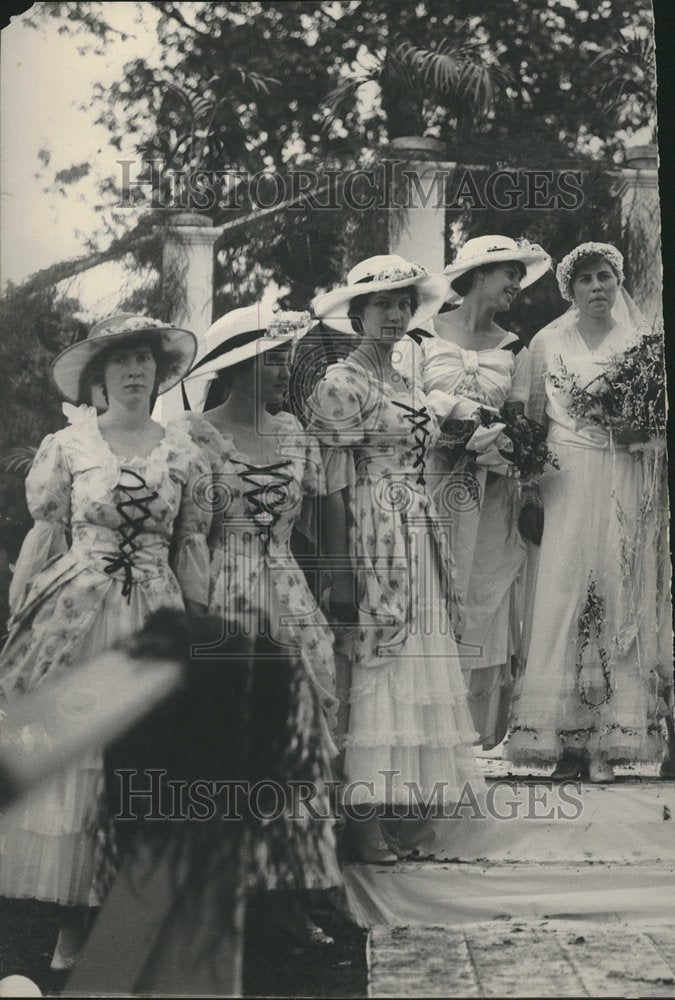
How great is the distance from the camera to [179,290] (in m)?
6.33

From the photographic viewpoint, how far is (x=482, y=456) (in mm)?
6328

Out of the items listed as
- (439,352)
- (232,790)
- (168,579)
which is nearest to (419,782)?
(232,790)

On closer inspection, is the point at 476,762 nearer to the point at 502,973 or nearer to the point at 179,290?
the point at 502,973

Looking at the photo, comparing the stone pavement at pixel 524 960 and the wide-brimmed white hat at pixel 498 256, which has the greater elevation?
the wide-brimmed white hat at pixel 498 256

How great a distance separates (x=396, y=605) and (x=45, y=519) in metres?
1.63

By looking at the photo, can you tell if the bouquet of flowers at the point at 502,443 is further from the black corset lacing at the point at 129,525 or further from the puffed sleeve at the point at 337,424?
the black corset lacing at the point at 129,525

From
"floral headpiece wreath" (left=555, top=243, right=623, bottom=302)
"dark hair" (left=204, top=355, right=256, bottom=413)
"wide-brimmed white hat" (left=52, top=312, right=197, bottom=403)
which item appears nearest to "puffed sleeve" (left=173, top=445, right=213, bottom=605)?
"dark hair" (left=204, top=355, right=256, bottom=413)

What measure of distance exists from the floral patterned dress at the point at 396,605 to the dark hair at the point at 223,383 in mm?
362

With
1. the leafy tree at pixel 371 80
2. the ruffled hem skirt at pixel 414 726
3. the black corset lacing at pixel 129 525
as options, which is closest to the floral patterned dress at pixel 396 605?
the ruffled hem skirt at pixel 414 726

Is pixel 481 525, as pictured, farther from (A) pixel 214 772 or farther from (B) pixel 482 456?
(A) pixel 214 772

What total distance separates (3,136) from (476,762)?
3.65m

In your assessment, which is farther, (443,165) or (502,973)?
→ (443,165)

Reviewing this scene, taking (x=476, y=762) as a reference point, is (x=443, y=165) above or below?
above

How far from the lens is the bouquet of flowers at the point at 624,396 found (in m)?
6.36
